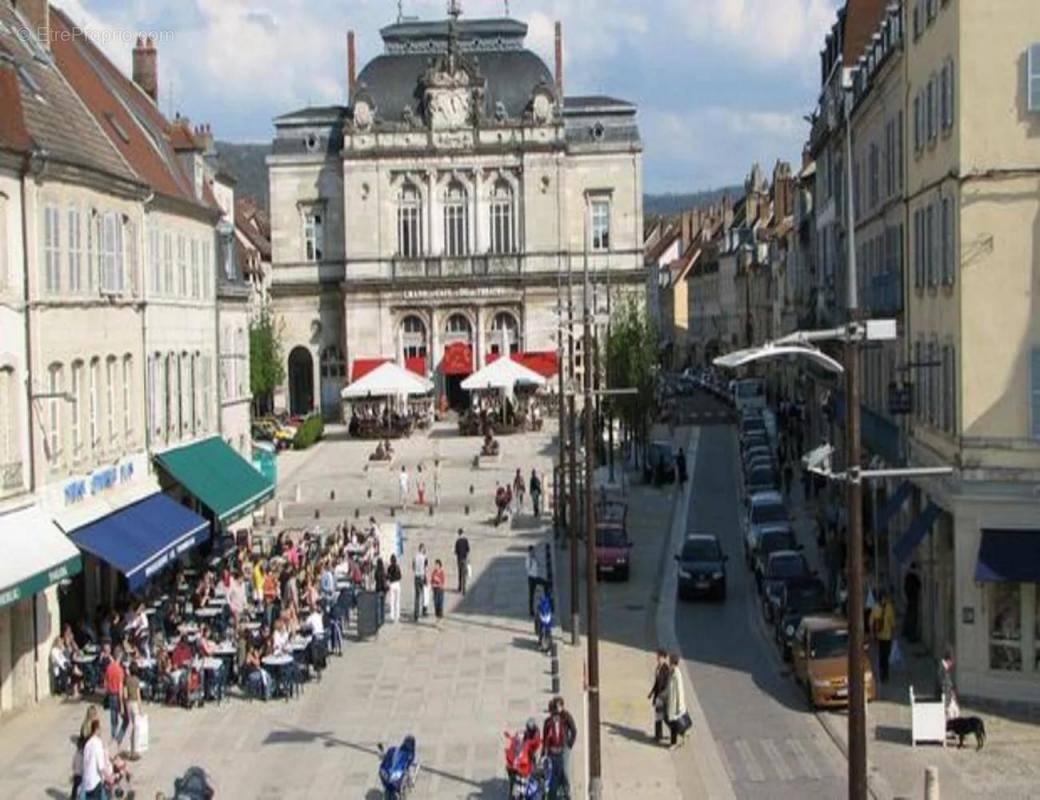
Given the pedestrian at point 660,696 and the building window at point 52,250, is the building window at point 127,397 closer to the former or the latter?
the building window at point 52,250

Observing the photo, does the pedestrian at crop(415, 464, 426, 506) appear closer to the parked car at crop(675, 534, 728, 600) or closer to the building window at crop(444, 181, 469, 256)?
the parked car at crop(675, 534, 728, 600)

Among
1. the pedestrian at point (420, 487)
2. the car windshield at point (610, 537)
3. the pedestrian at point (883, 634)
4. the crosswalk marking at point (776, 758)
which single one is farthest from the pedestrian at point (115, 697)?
the pedestrian at point (420, 487)

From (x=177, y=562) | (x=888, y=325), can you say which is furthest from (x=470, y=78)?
(x=888, y=325)

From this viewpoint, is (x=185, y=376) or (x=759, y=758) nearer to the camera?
(x=759, y=758)

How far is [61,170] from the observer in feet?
99.2

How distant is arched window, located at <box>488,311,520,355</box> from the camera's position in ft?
314

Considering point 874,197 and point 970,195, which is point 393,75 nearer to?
point 874,197

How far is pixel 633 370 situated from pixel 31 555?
4256 cm

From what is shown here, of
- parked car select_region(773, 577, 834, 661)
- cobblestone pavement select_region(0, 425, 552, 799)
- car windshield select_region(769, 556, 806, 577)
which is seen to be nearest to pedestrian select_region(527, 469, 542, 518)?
cobblestone pavement select_region(0, 425, 552, 799)

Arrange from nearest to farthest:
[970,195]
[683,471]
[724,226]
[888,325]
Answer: [888,325] < [970,195] < [683,471] < [724,226]

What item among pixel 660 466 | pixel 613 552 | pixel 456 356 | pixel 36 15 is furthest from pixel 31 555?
pixel 456 356

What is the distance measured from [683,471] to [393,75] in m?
42.0

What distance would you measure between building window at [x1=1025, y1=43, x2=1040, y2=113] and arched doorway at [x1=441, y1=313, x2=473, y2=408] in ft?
225

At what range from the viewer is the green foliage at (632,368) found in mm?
65500
